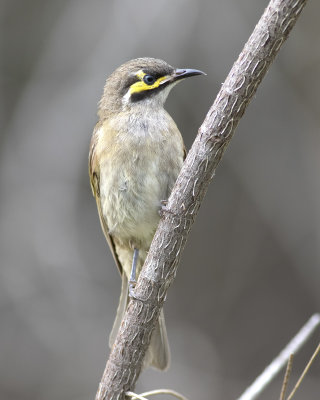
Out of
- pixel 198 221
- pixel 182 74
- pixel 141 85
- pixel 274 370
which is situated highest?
pixel 182 74

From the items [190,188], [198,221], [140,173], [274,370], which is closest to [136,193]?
[140,173]

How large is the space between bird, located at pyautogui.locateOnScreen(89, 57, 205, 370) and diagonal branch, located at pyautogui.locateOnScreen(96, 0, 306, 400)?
2.73 feet

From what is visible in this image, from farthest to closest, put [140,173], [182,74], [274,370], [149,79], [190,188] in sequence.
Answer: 1. [149,79]
2. [182,74]
3. [140,173]
4. [274,370]
5. [190,188]

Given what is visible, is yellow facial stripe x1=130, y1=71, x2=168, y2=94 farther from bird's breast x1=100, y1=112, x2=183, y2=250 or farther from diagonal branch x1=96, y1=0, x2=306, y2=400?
diagonal branch x1=96, y1=0, x2=306, y2=400

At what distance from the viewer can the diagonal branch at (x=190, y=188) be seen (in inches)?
106

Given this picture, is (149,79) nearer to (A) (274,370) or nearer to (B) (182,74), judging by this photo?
(B) (182,74)

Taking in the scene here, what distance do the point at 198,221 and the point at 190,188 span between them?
16.4ft

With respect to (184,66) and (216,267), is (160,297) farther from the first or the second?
(216,267)

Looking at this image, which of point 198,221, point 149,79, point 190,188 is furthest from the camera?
point 198,221

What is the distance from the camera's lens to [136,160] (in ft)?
13.9

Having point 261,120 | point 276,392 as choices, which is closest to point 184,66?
point 261,120

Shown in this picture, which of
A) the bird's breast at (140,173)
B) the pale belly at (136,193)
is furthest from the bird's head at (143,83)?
the pale belly at (136,193)

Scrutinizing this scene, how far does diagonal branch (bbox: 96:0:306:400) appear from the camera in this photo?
2703 millimetres

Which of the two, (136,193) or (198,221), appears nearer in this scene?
(136,193)
